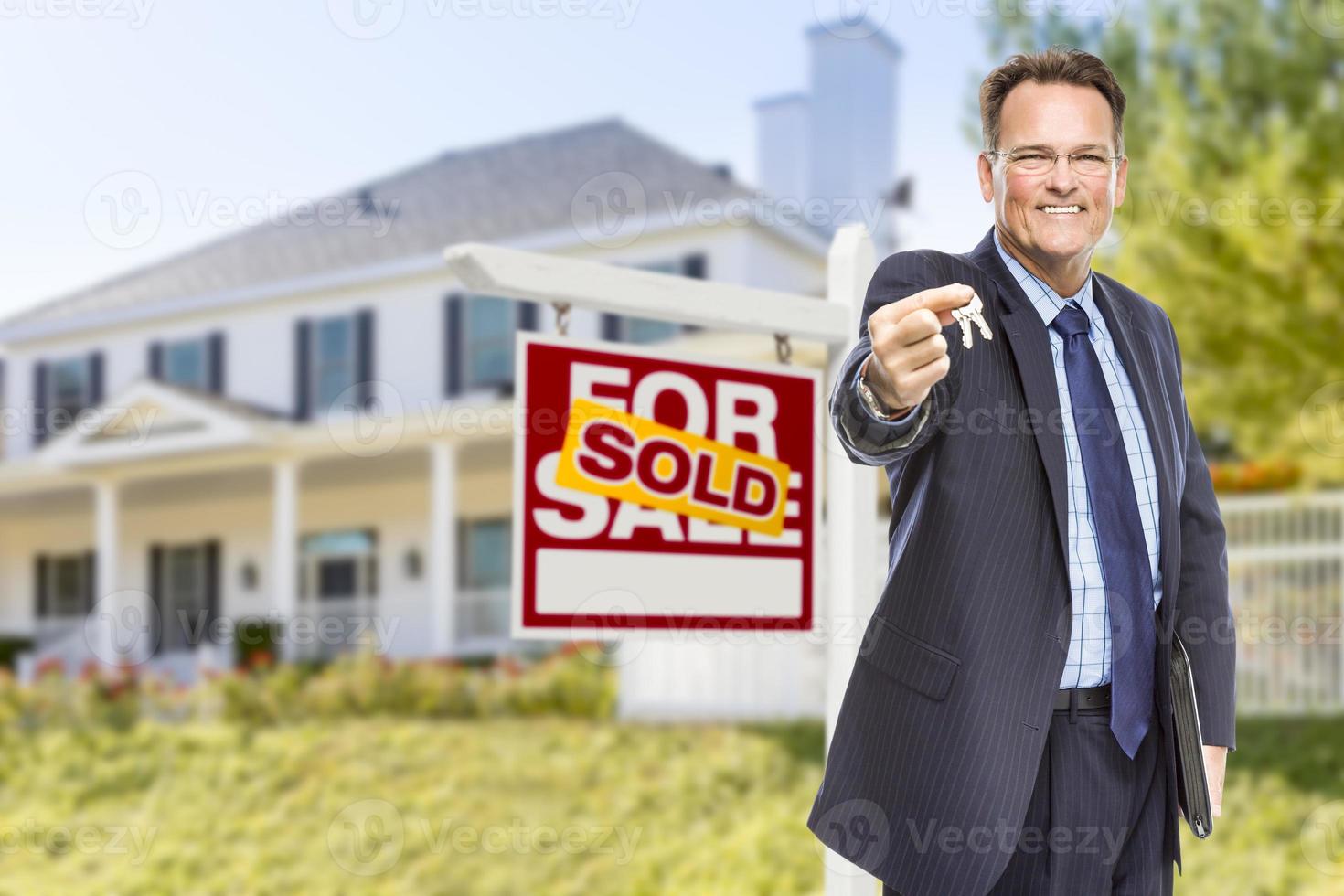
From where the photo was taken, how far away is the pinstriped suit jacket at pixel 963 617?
1762 mm

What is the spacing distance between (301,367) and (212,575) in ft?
13.2

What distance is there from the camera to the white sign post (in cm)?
251

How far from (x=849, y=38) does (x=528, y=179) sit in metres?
5.14

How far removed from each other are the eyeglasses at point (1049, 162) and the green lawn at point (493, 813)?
568cm

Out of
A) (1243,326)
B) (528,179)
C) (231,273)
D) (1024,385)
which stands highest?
(528,179)

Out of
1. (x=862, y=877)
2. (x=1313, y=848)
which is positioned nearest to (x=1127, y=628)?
(x=862, y=877)

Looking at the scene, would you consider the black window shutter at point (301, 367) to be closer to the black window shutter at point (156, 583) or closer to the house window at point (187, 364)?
the house window at point (187, 364)

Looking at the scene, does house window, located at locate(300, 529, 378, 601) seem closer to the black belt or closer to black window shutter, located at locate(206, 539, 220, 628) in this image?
black window shutter, located at locate(206, 539, 220, 628)

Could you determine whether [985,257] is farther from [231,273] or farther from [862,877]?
[231,273]

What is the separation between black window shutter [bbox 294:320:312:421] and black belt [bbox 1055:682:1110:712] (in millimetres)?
17462

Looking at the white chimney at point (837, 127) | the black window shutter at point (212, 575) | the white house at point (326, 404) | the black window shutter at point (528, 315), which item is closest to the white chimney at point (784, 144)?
the white chimney at point (837, 127)

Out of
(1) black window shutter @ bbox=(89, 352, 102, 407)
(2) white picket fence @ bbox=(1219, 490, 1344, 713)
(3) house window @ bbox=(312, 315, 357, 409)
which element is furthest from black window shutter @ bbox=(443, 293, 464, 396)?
(2) white picket fence @ bbox=(1219, 490, 1344, 713)

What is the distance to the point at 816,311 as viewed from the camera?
9.22ft

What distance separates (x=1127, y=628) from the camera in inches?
72.0
